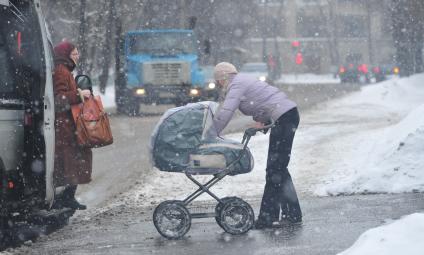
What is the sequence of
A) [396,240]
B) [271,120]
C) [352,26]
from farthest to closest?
[352,26] < [271,120] < [396,240]

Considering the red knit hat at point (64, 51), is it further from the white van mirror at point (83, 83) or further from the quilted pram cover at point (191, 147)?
the quilted pram cover at point (191, 147)

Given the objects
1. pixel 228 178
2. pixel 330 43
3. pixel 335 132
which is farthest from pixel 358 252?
pixel 330 43

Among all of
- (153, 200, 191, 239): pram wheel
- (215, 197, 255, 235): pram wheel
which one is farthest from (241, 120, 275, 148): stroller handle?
(153, 200, 191, 239): pram wheel

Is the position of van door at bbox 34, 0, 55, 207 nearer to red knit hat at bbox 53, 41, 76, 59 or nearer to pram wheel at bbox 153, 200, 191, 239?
red knit hat at bbox 53, 41, 76, 59

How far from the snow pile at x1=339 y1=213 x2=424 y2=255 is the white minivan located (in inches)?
120

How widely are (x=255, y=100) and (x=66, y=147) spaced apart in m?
1.93

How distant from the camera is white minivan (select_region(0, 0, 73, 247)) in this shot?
26.6ft

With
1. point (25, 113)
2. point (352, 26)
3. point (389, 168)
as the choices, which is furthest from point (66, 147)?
point (352, 26)

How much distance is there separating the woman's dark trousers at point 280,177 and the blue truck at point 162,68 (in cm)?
1913

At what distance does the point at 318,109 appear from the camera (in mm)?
29938

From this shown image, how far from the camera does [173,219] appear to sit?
834cm

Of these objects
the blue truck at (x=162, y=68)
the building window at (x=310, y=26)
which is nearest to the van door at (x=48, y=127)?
the blue truck at (x=162, y=68)

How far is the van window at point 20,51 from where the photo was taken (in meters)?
8.34

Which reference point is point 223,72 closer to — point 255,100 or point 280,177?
point 255,100
